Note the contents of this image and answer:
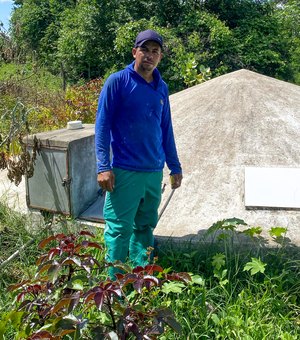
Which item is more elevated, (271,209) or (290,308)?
(271,209)

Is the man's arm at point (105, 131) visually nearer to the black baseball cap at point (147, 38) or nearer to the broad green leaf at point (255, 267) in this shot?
the black baseball cap at point (147, 38)

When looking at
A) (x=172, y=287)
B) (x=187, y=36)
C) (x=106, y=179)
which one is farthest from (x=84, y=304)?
(x=187, y=36)

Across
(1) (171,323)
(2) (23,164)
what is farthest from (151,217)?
(1) (171,323)

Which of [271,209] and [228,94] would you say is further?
[228,94]

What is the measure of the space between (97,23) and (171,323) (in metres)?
12.7

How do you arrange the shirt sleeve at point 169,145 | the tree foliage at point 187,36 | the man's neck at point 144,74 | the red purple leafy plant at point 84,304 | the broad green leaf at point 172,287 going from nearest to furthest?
1. the red purple leafy plant at point 84,304
2. the broad green leaf at point 172,287
3. the man's neck at point 144,74
4. the shirt sleeve at point 169,145
5. the tree foliage at point 187,36

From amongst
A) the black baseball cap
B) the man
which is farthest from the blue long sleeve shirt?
the black baseball cap

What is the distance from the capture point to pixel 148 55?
286 centimetres

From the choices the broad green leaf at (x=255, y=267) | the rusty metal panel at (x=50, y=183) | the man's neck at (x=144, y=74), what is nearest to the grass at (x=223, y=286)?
the broad green leaf at (x=255, y=267)

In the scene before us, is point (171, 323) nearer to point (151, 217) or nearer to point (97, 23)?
point (151, 217)

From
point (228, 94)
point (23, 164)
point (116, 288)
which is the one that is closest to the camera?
point (116, 288)

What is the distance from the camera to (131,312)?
1.80 m

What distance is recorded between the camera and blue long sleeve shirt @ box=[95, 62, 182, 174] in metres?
2.82

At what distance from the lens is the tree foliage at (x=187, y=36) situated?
11609mm
